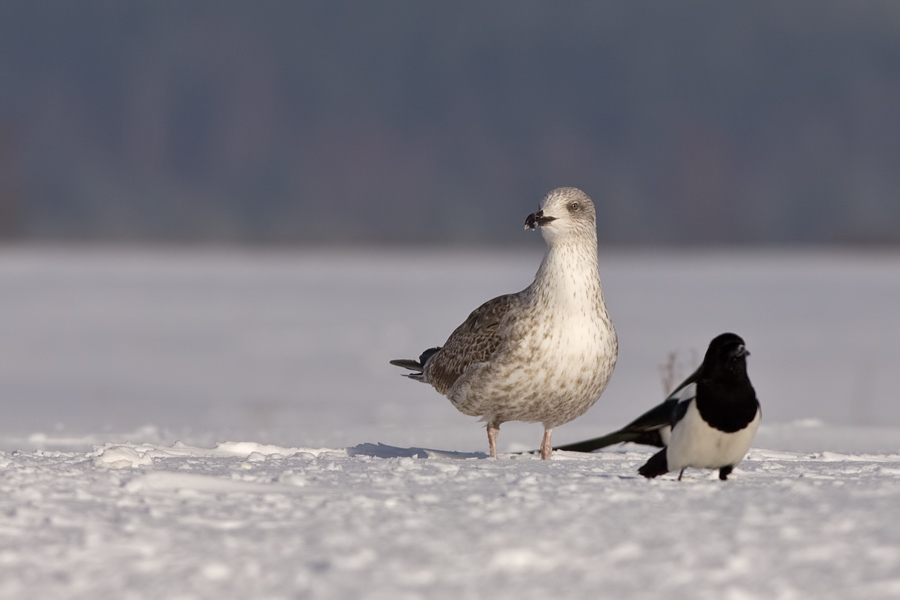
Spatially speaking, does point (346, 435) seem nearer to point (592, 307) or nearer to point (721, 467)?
point (592, 307)

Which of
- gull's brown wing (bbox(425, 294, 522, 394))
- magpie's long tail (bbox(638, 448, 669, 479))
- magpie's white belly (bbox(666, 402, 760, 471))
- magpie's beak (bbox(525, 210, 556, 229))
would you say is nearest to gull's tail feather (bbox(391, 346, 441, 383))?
gull's brown wing (bbox(425, 294, 522, 394))

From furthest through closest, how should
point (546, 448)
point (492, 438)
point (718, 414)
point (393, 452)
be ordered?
point (393, 452)
point (492, 438)
point (546, 448)
point (718, 414)

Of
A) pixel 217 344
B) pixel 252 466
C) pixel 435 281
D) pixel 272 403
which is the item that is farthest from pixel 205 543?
pixel 435 281

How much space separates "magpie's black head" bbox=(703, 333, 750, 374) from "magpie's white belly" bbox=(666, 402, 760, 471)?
20 cm

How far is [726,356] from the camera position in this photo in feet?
17.0

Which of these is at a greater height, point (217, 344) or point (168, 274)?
point (168, 274)

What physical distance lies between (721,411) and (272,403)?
10.2m

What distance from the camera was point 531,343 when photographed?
6688 mm

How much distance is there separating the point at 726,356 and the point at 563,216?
76.3 inches

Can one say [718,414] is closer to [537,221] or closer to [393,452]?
[537,221]

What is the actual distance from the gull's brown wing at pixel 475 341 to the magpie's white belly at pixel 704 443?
1.78m

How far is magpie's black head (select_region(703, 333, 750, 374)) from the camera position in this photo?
5.17 meters

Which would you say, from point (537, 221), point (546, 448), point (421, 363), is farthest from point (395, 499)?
point (421, 363)

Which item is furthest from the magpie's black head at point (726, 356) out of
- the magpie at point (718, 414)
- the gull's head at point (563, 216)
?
the gull's head at point (563, 216)
